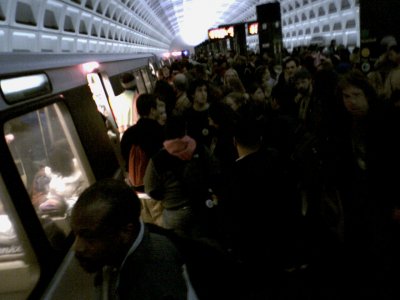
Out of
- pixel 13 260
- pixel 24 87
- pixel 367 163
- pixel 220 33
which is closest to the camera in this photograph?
pixel 13 260

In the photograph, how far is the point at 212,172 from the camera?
3.26 m

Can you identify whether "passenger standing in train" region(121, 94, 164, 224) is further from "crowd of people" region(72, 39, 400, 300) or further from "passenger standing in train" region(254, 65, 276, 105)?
"passenger standing in train" region(254, 65, 276, 105)

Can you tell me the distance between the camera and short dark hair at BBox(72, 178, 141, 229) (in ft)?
4.77

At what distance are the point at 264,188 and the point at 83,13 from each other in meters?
26.2

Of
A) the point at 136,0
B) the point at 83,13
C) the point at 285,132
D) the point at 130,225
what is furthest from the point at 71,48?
the point at 130,225

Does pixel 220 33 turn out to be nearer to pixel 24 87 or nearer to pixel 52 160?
pixel 52 160

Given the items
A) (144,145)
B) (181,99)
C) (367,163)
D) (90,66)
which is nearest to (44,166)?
(144,145)

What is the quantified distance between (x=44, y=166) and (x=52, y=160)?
92 mm

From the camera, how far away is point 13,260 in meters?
2.33

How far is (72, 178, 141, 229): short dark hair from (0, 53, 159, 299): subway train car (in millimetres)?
742

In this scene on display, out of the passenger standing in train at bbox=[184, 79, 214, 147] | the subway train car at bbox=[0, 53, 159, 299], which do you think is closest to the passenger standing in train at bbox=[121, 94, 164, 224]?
the subway train car at bbox=[0, 53, 159, 299]

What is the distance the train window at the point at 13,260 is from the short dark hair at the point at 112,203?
74cm

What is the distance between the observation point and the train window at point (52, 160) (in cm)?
297

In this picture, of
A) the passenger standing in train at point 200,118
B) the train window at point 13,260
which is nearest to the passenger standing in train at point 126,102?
the passenger standing in train at point 200,118
